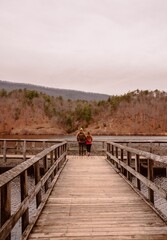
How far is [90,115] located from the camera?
156 metres

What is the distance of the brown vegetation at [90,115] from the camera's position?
14650 centimetres

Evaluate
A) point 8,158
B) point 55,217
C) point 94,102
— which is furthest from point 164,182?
point 94,102

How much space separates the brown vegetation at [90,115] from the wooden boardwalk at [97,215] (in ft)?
424

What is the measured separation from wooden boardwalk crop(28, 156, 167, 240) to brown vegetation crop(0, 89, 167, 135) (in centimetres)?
12913

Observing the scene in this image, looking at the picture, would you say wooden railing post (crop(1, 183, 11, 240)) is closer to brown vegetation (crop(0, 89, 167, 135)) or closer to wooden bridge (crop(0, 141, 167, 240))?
wooden bridge (crop(0, 141, 167, 240))

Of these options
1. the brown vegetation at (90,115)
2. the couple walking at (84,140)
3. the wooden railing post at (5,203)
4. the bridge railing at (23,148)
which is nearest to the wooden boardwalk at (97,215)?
the wooden railing post at (5,203)

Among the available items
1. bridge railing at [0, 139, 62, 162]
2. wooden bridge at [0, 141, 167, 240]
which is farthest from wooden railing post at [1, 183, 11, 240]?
bridge railing at [0, 139, 62, 162]

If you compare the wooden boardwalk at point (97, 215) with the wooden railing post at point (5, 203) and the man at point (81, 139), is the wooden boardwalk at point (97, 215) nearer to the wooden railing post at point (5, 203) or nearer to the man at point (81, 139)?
the wooden railing post at point (5, 203)

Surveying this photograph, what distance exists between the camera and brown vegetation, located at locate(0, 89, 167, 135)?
14650cm

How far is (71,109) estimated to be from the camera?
167000 mm

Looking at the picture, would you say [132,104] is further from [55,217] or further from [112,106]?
[55,217]

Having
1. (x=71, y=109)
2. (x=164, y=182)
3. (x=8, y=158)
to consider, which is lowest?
(x=164, y=182)

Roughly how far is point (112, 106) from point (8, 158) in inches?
5690

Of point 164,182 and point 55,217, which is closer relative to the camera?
point 55,217
